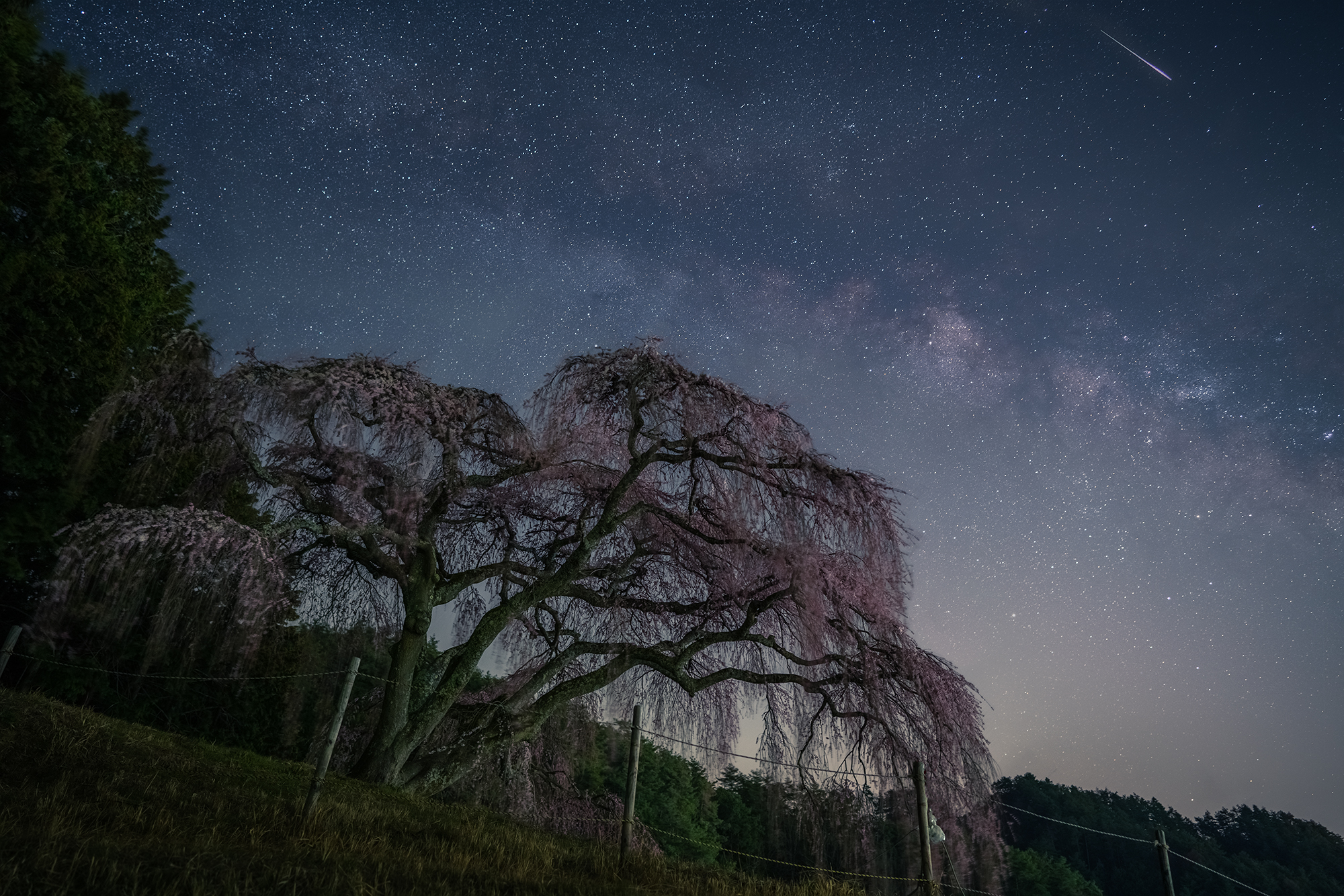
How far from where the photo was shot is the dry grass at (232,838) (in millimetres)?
4391

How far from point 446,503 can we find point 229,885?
8728 millimetres

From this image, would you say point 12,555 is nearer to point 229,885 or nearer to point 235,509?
point 235,509

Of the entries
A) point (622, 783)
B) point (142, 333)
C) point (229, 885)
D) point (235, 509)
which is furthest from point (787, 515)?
point (622, 783)

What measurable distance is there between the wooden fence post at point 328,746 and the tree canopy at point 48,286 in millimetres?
8862

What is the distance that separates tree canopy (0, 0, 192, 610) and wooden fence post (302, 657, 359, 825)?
8.86 metres

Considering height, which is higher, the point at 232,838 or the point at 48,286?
the point at 48,286

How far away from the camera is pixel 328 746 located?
22.1 ft

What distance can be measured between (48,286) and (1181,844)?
349ft

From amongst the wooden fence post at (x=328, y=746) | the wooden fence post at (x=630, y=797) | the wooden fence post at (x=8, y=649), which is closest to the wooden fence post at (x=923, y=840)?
the wooden fence post at (x=630, y=797)

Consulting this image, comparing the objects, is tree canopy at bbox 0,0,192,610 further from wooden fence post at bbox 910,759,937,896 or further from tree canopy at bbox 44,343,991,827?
wooden fence post at bbox 910,759,937,896

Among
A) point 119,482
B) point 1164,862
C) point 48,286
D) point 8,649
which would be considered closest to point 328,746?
point 1164,862

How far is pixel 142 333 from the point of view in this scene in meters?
17.4

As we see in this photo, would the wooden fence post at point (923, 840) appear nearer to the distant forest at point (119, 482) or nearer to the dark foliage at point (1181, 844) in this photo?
the distant forest at point (119, 482)

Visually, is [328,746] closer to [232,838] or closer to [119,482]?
[232,838]
